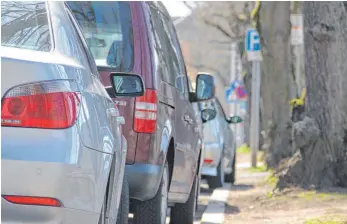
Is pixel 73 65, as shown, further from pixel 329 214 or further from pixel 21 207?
pixel 329 214

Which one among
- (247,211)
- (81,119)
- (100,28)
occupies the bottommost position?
(247,211)

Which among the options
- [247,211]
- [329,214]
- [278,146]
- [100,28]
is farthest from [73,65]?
[278,146]

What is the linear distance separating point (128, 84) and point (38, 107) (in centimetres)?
224

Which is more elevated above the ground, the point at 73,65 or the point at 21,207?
the point at 73,65

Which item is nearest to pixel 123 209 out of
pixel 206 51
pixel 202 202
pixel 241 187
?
pixel 202 202

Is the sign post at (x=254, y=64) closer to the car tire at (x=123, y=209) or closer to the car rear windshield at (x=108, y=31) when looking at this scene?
the car rear windshield at (x=108, y=31)

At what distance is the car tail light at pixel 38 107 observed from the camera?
181 inches

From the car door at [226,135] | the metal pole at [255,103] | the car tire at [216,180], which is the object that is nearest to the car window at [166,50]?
the car tire at [216,180]

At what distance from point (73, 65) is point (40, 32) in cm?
37

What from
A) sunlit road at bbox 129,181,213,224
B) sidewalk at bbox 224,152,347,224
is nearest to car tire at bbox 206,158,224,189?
sunlit road at bbox 129,181,213,224

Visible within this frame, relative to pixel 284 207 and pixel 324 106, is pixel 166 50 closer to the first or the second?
pixel 284 207

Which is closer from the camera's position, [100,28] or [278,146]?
[100,28]

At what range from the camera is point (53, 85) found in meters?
4.73

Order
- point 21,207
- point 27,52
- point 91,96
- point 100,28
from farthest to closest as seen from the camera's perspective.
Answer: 1. point 100,28
2. point 91,96
3. point 27,52
4. point 21,207
